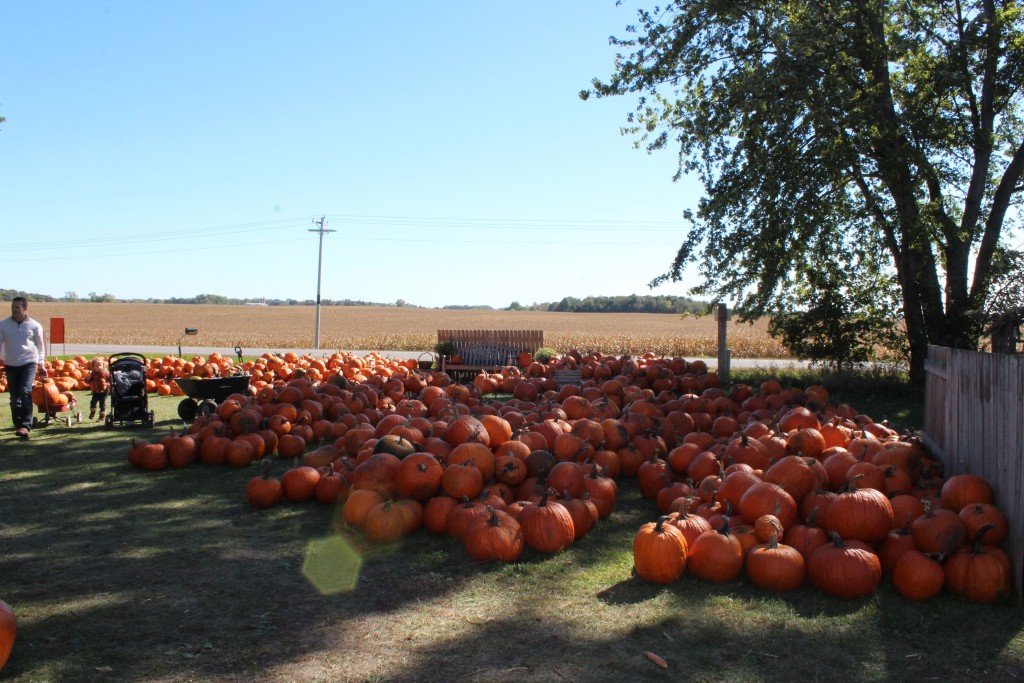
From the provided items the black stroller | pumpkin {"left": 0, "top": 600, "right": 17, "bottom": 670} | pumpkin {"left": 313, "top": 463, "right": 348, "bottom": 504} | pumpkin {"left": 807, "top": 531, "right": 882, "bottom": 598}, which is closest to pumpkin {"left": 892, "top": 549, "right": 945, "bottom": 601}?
pumpkin {"left": 807, "top": 531, "right": 882, "bottom": 598}

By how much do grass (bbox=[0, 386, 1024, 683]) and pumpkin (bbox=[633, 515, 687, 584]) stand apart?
0.10 meters

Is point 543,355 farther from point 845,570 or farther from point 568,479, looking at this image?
point 845,570

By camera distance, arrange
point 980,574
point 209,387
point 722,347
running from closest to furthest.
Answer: point 980,574, point 209,387, point 722,347

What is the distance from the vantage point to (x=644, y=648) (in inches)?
155

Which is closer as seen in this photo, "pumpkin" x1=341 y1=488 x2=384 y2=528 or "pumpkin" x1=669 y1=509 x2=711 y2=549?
"pumpkin" x1=669 y1=509 x2=711 y2=549

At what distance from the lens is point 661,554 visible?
4.85 meters

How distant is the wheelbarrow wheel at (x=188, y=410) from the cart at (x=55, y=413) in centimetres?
146

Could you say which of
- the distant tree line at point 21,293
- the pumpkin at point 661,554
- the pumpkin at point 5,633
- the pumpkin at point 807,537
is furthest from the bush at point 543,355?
the distant tree line at point 21,293

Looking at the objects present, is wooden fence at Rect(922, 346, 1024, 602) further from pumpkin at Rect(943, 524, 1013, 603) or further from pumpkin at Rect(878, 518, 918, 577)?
pumpkin at Rect(878, 518, 918, 577)

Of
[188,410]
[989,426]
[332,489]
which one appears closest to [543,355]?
[188,410]

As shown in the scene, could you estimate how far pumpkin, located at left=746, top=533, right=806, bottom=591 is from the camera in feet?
15.5

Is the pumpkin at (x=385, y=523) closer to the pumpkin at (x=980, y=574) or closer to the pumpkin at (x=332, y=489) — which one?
the pumpkin at (x=332, y=489)

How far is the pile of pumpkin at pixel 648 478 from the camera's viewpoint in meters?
4.88

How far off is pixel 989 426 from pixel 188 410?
33.3ft
